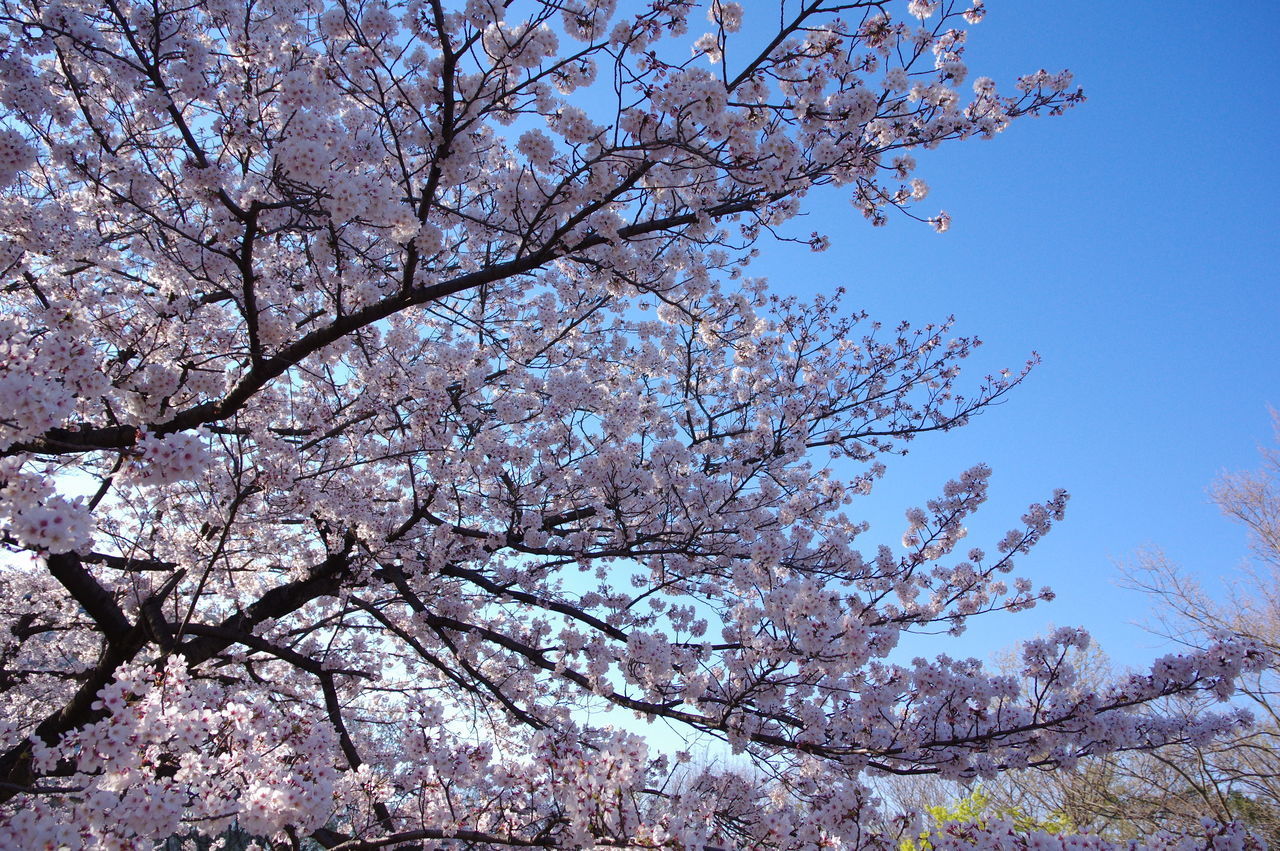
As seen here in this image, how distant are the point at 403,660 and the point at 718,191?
7159mm

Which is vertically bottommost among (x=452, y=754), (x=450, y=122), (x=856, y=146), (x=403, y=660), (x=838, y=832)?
(x=838, y=832)

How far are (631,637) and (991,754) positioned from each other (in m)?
2.45

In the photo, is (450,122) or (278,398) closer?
(450,122)

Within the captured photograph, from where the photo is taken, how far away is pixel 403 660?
334 inches

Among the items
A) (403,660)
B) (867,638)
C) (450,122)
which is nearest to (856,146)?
(450,122)

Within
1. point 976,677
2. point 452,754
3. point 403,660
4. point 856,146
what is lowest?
point 452,754

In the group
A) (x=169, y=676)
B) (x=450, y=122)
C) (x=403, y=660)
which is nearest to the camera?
(x=169, y=676)

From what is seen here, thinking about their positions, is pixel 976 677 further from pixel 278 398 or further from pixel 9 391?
pixel 278 398

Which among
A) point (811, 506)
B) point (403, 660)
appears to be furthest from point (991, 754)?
point (403, 660)

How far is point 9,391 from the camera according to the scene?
7.21 feet

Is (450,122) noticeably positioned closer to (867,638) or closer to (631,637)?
(631,637)

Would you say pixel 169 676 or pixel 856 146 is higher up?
pixel 856 146

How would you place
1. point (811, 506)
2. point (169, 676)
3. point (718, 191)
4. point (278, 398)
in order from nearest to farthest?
point (169, 676) → point (718, 191) → point (278, 398) → point (811, 506)

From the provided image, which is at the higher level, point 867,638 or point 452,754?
point 867,638
